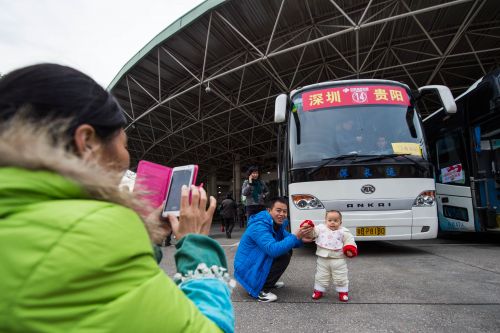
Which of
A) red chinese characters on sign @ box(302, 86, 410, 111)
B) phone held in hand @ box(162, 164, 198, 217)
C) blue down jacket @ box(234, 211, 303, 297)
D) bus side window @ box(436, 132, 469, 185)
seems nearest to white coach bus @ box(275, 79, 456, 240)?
red chinese characters on sign @ box(302, 86, 410, 111)

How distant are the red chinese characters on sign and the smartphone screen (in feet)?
13.6

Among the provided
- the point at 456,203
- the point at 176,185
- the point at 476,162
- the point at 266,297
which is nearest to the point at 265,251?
the point at 266,297

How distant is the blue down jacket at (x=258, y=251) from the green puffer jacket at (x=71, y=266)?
224 centimetres

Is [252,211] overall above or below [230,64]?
below

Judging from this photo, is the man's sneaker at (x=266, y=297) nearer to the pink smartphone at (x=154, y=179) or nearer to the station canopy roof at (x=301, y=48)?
the pink smartphone at (x=154, y=179)

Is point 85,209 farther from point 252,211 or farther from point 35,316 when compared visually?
point 252,211

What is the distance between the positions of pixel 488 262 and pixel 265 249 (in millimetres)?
3502

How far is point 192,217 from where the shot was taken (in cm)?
97

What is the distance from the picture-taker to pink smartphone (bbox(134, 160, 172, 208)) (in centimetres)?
110

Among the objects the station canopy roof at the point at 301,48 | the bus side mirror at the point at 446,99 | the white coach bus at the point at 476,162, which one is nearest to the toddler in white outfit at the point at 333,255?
the bus side mirror at the point at 446,99

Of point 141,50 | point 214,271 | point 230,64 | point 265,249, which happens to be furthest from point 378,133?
point 141,50

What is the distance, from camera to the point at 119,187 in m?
0.75

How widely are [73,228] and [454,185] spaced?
24.6ft

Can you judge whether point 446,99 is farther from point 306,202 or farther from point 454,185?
point 306,202
